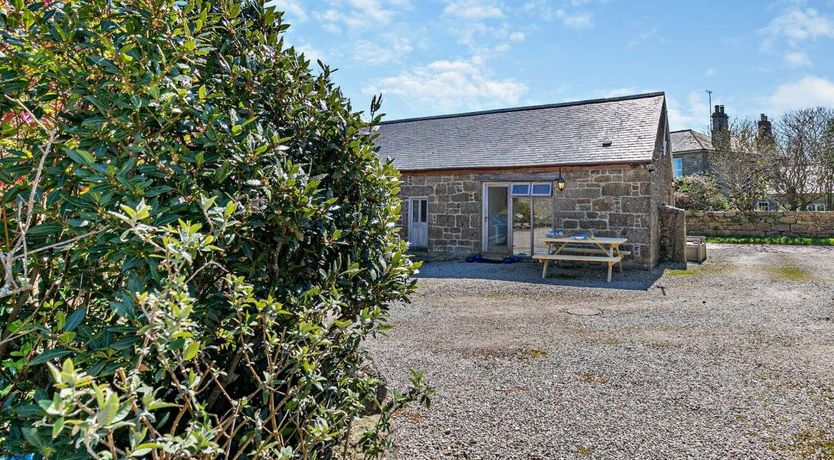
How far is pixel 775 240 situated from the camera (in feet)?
54.6

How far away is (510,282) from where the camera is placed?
9.91m

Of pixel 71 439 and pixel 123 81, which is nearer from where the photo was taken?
pixel 71 439

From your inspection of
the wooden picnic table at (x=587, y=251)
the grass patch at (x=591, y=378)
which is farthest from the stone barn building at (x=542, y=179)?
the grass patch at (x=591, y=378)

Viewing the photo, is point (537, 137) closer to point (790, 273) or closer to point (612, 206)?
point (612, 206)

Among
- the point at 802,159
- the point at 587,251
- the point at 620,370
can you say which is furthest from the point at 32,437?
the point at 802,159

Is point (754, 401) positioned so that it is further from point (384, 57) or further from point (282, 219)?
point (384, 57)

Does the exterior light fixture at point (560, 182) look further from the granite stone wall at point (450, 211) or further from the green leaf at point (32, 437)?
the green leaf at point (32, 437)

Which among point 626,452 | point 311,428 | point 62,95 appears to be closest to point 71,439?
point 311,428

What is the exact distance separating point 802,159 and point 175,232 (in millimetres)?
25229

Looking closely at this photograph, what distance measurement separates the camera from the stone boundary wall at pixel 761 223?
667 inches

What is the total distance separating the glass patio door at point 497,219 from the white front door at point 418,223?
6.53ft

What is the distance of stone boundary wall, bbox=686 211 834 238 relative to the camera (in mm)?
16938

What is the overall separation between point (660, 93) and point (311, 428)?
49.6 feet

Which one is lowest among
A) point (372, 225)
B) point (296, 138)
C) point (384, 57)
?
point (372, 225)
